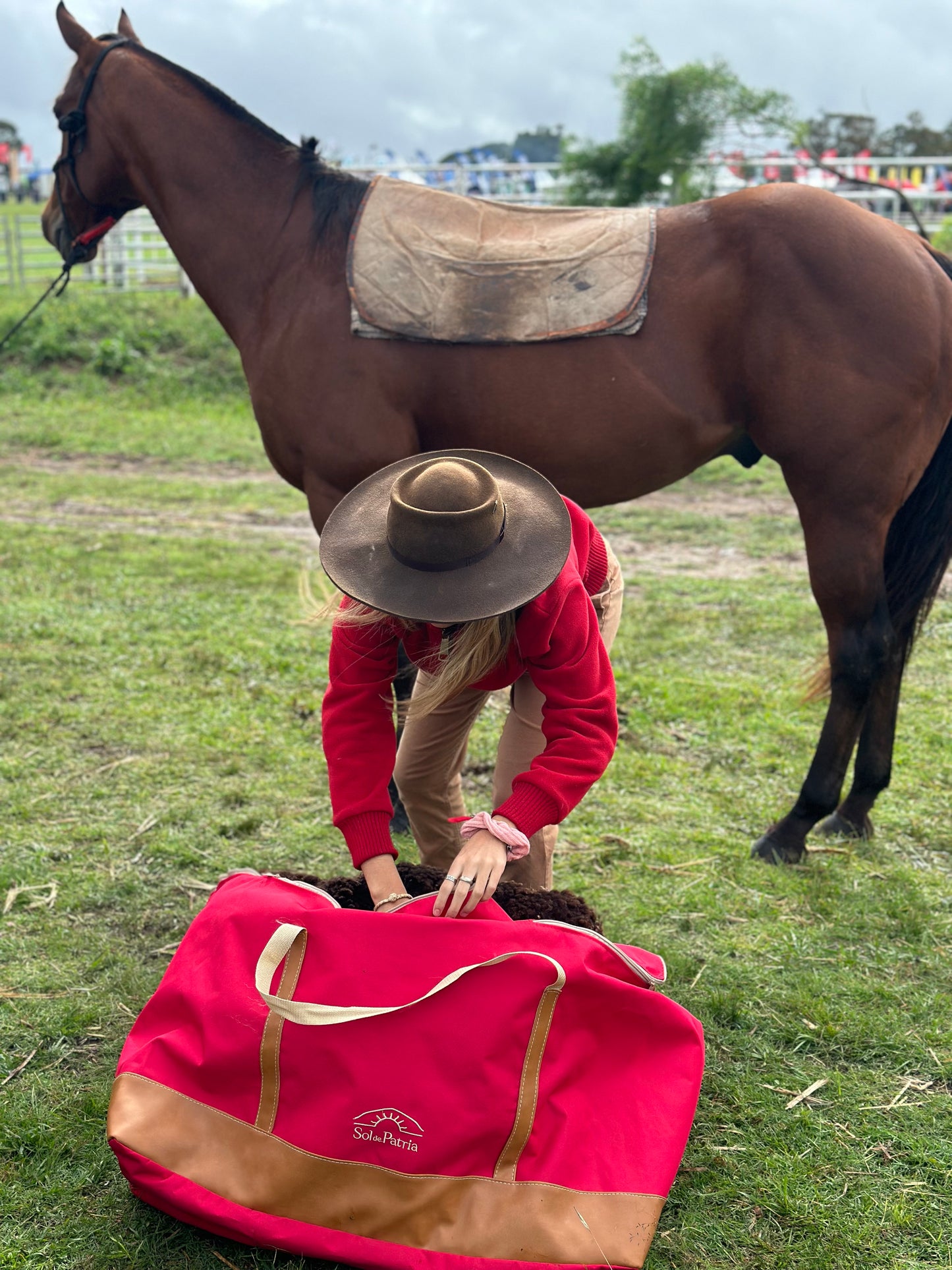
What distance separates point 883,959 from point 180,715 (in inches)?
105

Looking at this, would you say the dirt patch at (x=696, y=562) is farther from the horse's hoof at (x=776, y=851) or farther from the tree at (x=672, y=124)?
the tree at (x=672, y=124)

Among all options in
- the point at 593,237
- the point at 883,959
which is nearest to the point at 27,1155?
the point at 883,959

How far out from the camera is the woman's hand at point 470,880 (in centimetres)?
182

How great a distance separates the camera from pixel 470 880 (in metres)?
1.83

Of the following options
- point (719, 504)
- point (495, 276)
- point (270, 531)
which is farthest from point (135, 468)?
point (495, 276)

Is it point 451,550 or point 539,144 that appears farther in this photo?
point 539,144

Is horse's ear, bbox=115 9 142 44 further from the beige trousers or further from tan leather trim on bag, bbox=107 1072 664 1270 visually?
tan leather trim on bag, bbox=107 1072 664 1270

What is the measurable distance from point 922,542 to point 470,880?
6.61 feet

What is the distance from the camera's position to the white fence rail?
12.4 metres

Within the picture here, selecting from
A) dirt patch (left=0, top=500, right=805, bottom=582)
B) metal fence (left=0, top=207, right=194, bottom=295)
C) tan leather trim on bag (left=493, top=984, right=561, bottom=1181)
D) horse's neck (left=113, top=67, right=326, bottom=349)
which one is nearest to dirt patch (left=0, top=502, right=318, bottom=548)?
dirt patch (left=0, top=500, right=805, bottom=582)

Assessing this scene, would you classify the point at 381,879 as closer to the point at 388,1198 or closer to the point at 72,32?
the point at 388,1198

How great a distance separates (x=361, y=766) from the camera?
6.77 feet

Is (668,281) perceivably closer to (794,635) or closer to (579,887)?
(579,887)

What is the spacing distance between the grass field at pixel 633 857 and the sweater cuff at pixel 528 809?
713mm
